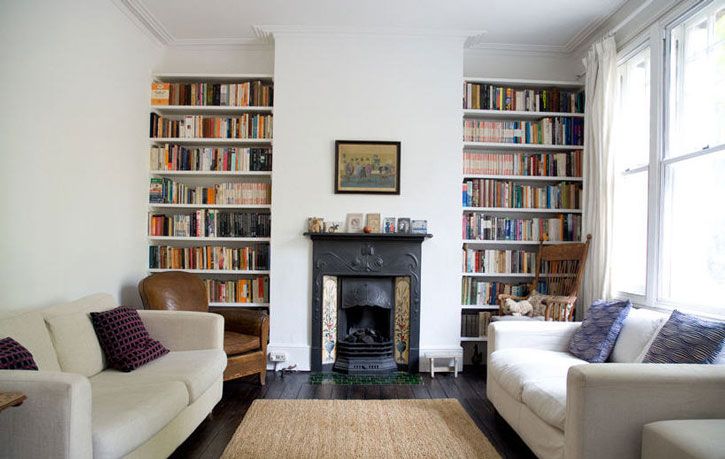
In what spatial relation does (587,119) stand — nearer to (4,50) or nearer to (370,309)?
(370,309)

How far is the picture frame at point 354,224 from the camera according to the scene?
422 centimetres

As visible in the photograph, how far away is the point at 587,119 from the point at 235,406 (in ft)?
12.8

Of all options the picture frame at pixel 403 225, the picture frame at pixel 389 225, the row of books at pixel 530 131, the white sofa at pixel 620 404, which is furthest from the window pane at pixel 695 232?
the picture frame at pixel 389 225

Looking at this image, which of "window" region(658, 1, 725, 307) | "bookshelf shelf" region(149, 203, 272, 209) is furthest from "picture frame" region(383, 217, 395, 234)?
"window" region(658, 1, 725, 307)

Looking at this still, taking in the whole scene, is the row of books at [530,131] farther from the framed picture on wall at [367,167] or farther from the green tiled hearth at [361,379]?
the green tiled hearth at [361,379]

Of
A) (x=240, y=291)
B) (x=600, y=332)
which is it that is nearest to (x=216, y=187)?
(x=240, y=291)

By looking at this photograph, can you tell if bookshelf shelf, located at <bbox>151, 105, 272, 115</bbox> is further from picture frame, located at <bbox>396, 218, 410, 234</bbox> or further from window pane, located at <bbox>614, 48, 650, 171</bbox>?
window pane, located at <bbox>614, 48, 650, 171</bbox>

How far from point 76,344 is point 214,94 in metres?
2.70

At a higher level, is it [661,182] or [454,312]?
[661,182]

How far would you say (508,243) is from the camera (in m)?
4.49

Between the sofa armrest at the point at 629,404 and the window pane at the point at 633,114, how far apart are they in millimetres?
2246

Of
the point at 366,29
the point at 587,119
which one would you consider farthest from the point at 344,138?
the point at 587,119

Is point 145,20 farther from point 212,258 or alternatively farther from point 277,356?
point 277,356

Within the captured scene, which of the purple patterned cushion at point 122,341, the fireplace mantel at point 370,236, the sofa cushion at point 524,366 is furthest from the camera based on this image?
the fireplace mantel at point 370,236
